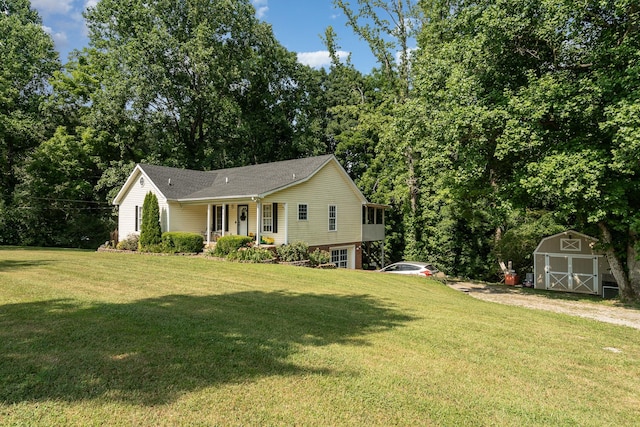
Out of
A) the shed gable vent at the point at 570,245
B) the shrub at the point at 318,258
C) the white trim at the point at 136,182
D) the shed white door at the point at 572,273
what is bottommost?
the shed white door at the point at 572,273

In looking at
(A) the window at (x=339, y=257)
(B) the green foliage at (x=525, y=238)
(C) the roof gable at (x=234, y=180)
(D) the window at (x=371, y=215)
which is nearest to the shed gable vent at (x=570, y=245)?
(B) the green foliage at (x=525, y=238)

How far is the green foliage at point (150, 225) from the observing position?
21.9 m

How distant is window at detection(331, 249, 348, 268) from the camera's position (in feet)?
80.1

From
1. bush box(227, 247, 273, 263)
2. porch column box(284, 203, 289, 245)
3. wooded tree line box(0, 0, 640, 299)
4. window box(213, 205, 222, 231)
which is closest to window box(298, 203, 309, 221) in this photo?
porch column box(284, 203, 289, 245)

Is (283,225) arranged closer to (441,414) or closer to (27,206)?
(441,414)

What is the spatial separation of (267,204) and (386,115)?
14781mm

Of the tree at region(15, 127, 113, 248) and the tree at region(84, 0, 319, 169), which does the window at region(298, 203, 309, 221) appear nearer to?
the tree at region(84, 0, 319, 169)

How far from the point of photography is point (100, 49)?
34.7m

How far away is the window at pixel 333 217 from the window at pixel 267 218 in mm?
4205

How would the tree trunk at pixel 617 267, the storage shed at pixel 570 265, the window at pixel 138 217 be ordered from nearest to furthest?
the tree trunk at pixel 617 267, the storage shed at pixel 570 265, the window at pixel 138 217

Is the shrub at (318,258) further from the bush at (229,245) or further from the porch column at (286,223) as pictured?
the bush at (229,245)

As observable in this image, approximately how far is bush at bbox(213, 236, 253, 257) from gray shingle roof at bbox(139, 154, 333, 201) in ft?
7.57

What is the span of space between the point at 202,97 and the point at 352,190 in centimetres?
1660

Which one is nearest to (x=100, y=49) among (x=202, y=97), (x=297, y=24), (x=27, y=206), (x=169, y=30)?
(x=169, y=30)
